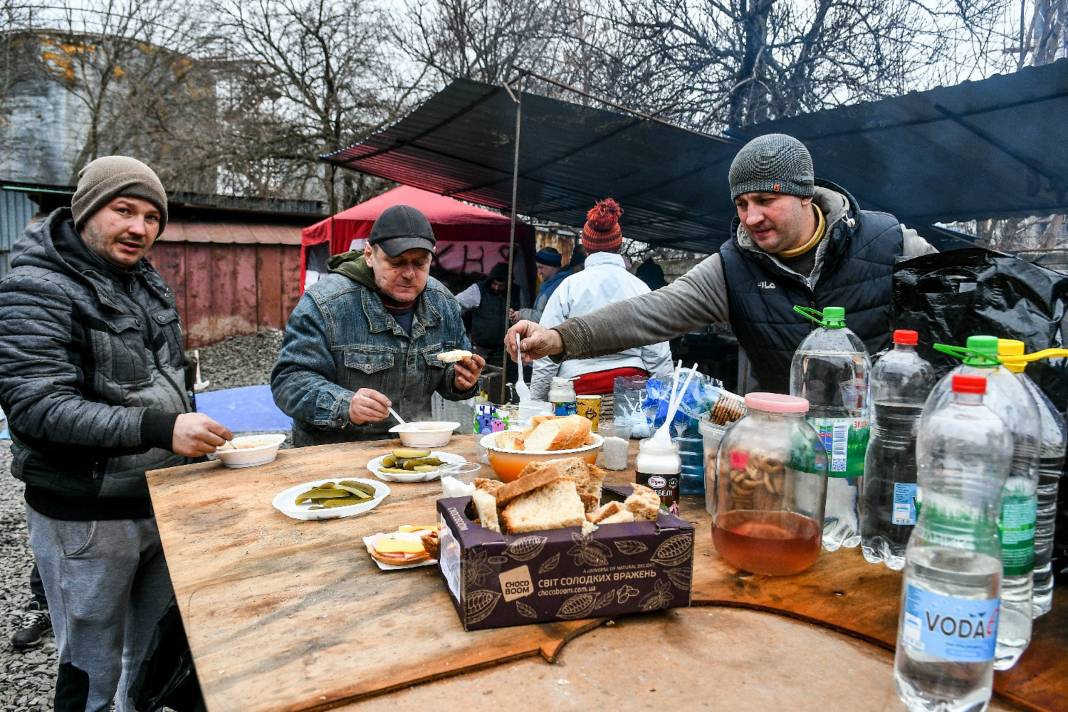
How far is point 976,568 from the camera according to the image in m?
1.02

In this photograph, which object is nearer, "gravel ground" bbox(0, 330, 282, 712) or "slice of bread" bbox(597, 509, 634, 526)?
"slice of bread" bbox(597, 509, 634, 526)

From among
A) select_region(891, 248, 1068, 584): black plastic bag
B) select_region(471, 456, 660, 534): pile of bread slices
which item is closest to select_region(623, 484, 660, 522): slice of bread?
select_region(471, 456, 660, 534): pile of bread slices

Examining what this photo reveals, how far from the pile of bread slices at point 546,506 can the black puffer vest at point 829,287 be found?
156cm

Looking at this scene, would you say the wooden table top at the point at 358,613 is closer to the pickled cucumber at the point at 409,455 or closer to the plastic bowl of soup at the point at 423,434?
the pickled cucumber at the point at 409,455

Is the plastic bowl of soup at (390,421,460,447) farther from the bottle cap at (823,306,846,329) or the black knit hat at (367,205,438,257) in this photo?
the bottle cap at (823,306,846,329)

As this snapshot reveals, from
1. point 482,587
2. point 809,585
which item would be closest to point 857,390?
point 809,585

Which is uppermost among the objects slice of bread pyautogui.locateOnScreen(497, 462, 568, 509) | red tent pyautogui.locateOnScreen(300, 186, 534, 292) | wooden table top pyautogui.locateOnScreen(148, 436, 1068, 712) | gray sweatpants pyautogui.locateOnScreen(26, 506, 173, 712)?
red tent pyautogui.locateOnScreen(300, 186, 534, 292)

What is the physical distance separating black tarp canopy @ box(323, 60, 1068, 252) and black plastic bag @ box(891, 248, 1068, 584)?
130 inches

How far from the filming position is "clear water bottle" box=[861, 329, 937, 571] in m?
1.55

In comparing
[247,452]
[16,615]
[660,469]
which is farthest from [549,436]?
[16,615]

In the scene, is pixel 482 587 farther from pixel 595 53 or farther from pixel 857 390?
pixel 595 53

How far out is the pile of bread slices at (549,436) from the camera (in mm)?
1993

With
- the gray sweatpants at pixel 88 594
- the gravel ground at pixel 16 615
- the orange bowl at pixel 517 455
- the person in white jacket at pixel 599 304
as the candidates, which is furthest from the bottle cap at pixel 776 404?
the gravel ground at pixel 16 615

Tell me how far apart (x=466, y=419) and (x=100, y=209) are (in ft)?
12.0
